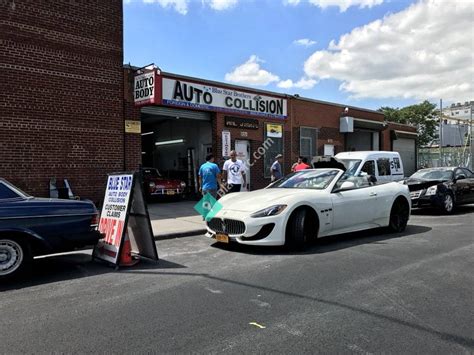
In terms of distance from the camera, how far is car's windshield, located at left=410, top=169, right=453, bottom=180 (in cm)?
1374

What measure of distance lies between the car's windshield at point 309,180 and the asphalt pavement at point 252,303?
4.23ft

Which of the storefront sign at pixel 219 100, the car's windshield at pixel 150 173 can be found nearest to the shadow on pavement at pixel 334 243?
the storefront sign at pixel 219 100

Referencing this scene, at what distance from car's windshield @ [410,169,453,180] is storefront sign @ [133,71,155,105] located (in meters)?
Answer: 8.82

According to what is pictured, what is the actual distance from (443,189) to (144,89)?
31.0 ft

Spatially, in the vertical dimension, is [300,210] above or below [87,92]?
below

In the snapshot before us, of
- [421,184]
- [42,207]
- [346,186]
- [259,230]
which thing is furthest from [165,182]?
[42,207]

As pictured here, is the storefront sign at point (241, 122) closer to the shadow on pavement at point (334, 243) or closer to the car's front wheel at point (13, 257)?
the shadow on pavement at point (334, 243)

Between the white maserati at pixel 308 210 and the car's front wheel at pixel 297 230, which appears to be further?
the car's front wheel at pixel 297 230

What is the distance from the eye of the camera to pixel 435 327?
13.3ft

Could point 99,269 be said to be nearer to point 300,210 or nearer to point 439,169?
point 300,210

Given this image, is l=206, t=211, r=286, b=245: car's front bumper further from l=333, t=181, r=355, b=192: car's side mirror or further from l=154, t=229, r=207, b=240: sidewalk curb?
l=154, t=229, r=207, b=240: sidewalk curb

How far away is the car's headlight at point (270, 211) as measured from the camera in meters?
7.17

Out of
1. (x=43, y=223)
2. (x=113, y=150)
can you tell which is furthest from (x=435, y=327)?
(x=113, y=150)

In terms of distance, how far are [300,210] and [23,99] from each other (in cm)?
843
